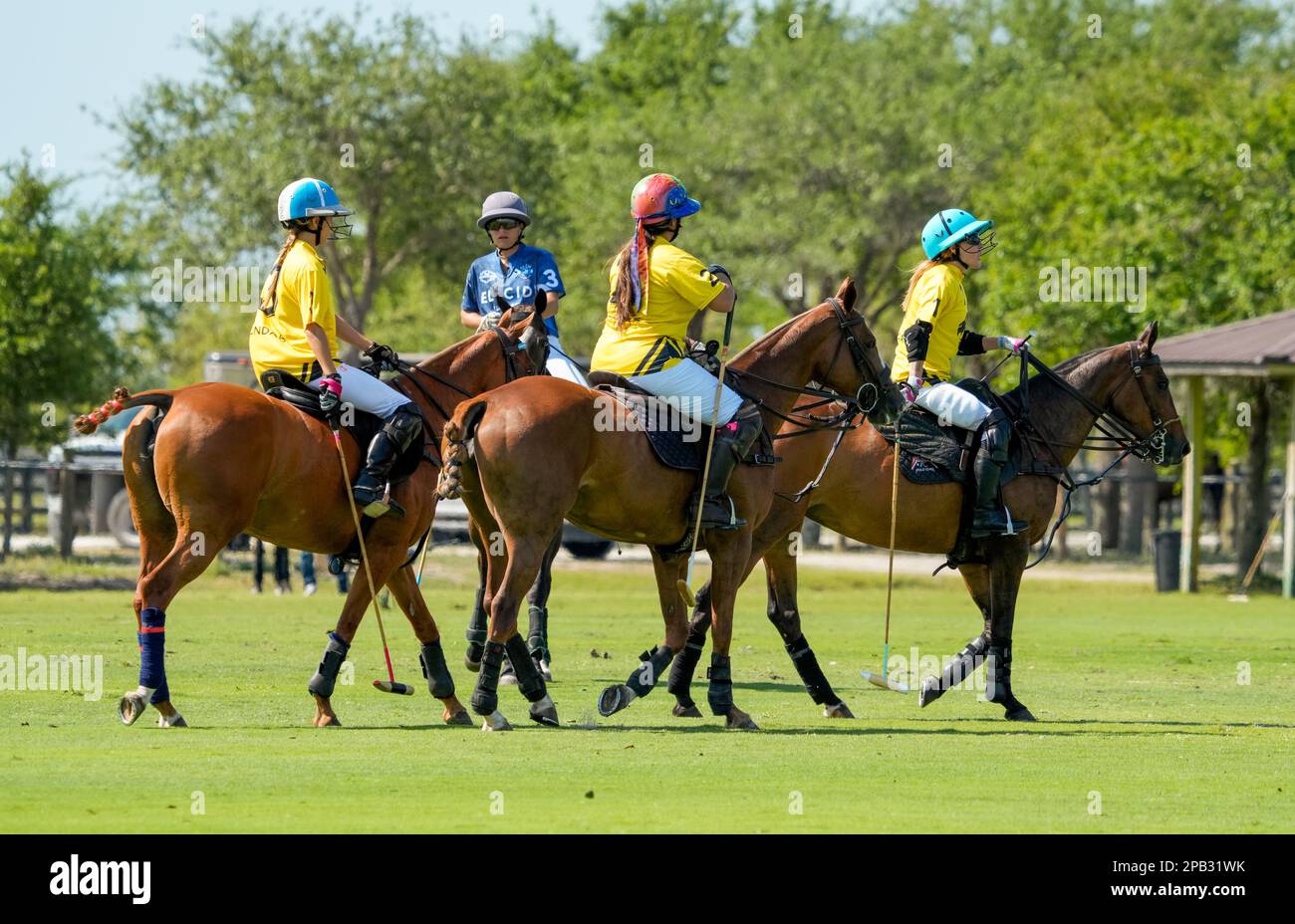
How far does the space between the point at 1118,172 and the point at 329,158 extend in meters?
16.3

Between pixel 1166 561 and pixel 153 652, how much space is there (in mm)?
24580

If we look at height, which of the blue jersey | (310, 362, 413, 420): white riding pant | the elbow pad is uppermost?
the blue jersey

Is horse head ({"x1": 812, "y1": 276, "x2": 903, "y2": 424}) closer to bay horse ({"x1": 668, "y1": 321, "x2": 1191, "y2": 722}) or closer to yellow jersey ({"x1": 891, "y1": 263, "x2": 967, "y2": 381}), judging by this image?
bay horse ({"x1": 668, "y1": 321, "x2": 1191, "y2": 722})

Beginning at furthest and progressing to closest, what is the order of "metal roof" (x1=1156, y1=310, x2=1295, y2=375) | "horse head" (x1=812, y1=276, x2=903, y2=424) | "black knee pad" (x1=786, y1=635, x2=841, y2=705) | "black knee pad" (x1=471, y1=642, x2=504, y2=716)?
1. "metal roof" (x1=1156, y1=310, x2=1295, y2=375)
2. "black knee pad" (x1=786, y1=635, x2=841, y2=705)
3. "horse head" (x1=812, y1=276, x2=903, y2=424)
4. "black knee pad" (x1=471, y1=642, x2=504, y2=716)

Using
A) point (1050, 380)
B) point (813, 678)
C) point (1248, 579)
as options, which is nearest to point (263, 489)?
point (813, 678)

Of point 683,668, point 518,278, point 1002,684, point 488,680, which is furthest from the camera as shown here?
point 518,278

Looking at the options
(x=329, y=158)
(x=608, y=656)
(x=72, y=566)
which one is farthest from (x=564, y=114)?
(x=608, y=656)

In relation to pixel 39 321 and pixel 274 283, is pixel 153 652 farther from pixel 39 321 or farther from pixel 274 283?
pixel 39 321

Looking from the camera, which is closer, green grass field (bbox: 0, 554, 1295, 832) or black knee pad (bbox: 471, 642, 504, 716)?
green grass field (bbox: 0, 554, 1295, 832)

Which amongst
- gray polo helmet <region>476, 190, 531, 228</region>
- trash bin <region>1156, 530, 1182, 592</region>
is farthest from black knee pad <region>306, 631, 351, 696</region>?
trash bin <region>1156, 530, 1182, 592</region>

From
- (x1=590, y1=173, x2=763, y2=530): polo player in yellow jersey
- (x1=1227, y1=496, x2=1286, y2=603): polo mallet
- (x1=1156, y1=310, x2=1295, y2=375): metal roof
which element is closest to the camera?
(x1=590, y1=173, x2=763, y2=530): polo player in yellow jersey

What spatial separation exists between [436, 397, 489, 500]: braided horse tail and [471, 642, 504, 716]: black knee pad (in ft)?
3.24

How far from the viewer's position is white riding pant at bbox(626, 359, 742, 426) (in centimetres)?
1298

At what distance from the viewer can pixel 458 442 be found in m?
12.3
